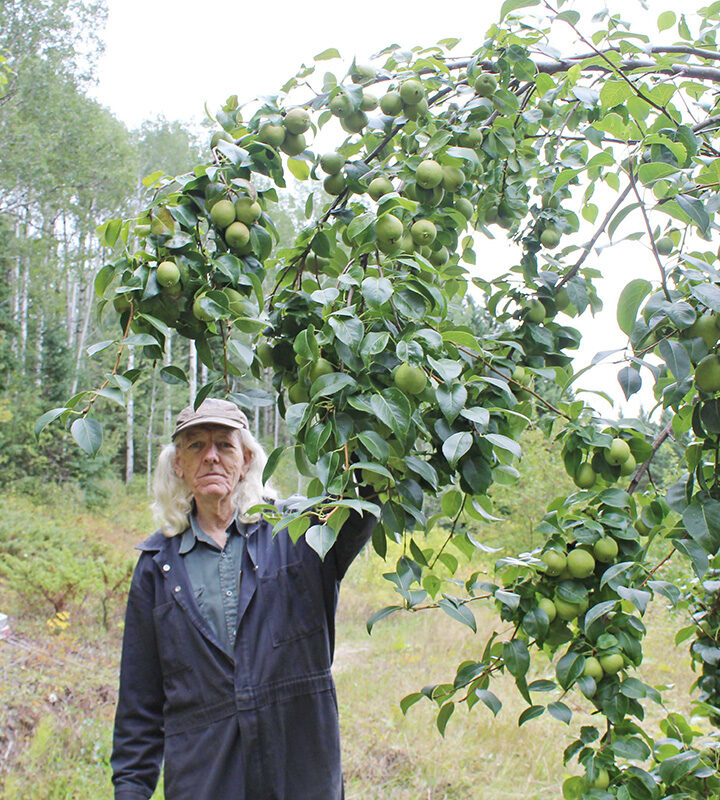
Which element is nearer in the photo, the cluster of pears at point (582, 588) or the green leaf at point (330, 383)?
the green leaf at point (330, 383)

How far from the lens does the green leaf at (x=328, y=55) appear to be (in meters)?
1.11

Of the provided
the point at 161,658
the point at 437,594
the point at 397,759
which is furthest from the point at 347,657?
the point at 437,594

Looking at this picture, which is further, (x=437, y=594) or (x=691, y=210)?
(x=437, y=594)

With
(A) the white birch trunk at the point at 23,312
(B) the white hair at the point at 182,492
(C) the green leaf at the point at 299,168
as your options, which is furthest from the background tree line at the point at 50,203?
(C) the green leaf at the point at 299,168

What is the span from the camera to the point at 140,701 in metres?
1.79

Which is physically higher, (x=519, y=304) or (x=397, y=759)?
(x=519, y=304)

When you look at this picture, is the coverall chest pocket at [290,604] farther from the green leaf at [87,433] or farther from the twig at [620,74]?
the twig at [620,74]

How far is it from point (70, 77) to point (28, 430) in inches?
311

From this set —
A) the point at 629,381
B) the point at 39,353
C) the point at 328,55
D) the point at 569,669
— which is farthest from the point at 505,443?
the point at 39,353

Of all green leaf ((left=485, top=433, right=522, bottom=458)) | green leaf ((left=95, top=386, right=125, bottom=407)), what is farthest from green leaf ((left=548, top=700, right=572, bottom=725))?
green leaf ((left=95, top=386, right=125, bottom=407))

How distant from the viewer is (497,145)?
1145 mm

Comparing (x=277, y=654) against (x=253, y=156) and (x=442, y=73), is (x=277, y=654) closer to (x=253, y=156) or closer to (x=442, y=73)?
(x=253, y=156)

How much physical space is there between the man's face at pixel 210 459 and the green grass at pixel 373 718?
2.01 meters

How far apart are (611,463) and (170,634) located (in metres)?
1.23
